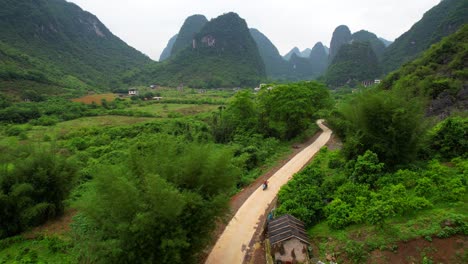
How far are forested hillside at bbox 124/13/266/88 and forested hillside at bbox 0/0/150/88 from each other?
1218 centimetres

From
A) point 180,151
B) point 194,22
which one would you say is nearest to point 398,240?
point 180,151

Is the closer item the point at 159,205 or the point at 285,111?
the point at 159,205

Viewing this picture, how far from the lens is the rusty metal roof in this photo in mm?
8164

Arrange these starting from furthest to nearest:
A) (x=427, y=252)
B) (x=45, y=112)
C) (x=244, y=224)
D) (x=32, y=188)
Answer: (x=45, y=112)
(x=32, y=188)
(x=244, y=224)
(x=427, y=252)

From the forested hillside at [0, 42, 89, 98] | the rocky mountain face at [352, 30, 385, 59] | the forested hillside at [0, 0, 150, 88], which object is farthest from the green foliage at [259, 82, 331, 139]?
the rocky mountain face at [352, 30, 385, 59]

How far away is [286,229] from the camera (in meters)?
8.45

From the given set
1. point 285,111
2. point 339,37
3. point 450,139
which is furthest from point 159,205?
point 339,37

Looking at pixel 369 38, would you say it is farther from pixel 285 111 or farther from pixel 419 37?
pixel 285 111

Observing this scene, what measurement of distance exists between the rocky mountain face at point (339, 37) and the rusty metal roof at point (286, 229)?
136453 mm

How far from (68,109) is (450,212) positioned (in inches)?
1759

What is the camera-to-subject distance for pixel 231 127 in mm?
25219

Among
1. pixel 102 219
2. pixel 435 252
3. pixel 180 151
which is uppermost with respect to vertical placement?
pixel 180 151

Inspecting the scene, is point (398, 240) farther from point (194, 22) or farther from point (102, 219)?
point (194, 22)

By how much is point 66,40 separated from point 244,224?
108162 mm
